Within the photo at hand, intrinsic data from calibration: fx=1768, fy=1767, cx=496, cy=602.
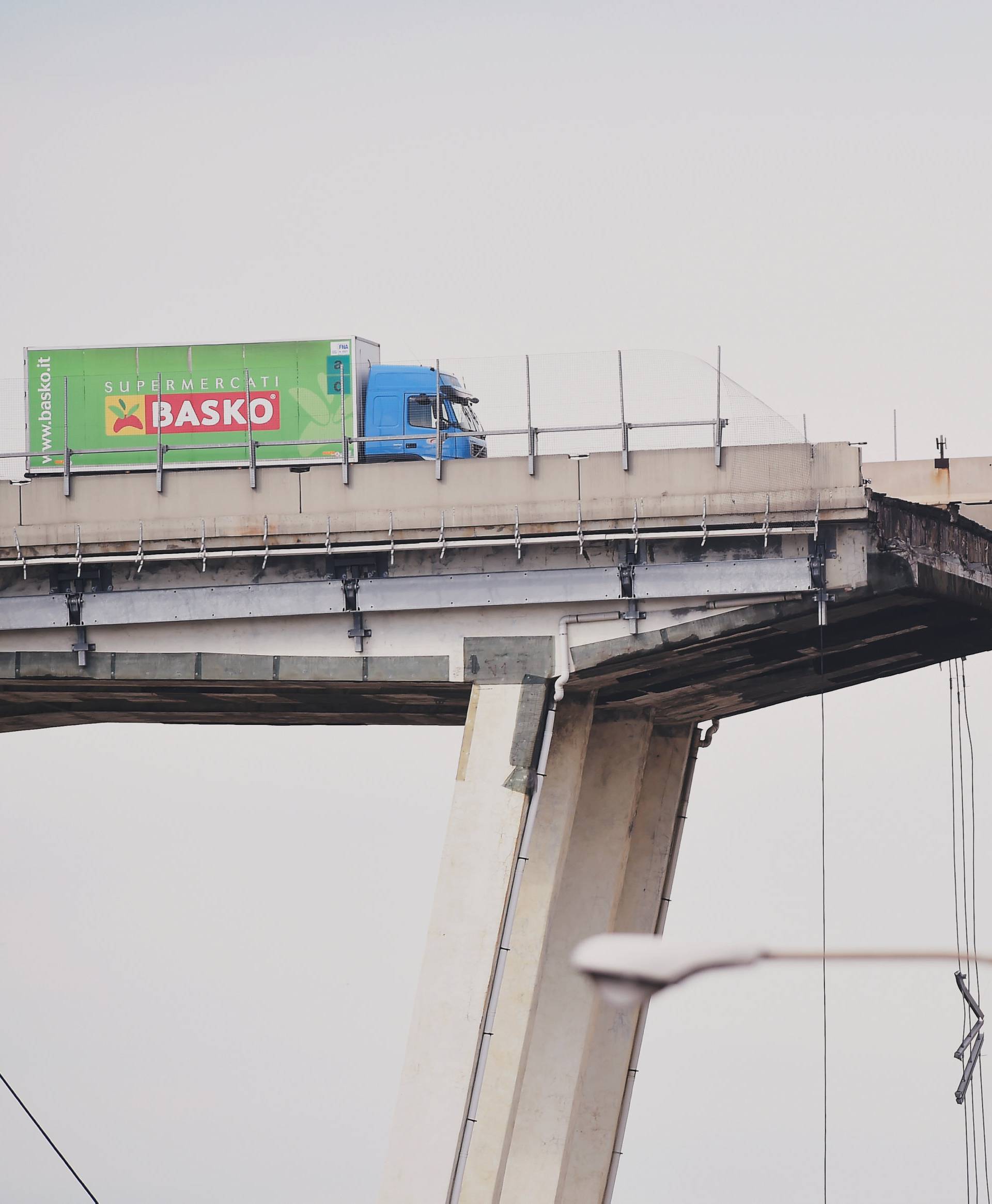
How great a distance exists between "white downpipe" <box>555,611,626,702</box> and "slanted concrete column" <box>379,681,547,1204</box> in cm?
72

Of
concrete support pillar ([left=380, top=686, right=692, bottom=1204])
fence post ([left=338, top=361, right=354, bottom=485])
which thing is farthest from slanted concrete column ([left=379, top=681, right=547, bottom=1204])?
fence post ([left=338, top=361, right=354, bottom=485])

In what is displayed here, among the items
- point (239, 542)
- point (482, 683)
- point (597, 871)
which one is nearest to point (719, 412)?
point (482, 683)

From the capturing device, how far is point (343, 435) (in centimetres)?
3375

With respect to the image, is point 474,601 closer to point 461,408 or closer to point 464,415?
point 464,415

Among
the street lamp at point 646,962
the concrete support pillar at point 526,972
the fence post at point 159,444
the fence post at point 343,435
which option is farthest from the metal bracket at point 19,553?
the street lamp at point 646,962

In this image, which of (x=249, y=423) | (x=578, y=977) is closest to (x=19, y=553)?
(x=249, y=423)

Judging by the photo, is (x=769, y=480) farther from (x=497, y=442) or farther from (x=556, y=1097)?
(x=556, y=1097)

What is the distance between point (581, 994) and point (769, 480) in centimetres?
1324

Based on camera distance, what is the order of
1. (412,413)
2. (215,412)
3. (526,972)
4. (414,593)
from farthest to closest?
(412,413)
(215,412)
(526,972)
(414,593)

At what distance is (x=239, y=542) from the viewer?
32500 millimetres

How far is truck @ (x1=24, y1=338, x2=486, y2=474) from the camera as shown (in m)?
35.2

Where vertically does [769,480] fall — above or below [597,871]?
above

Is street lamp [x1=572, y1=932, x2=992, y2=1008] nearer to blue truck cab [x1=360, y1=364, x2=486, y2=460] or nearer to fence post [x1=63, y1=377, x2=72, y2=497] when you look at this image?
fence post [x1=63, y1=377, x2=72, y2=497]

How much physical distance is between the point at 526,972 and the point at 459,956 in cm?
272
